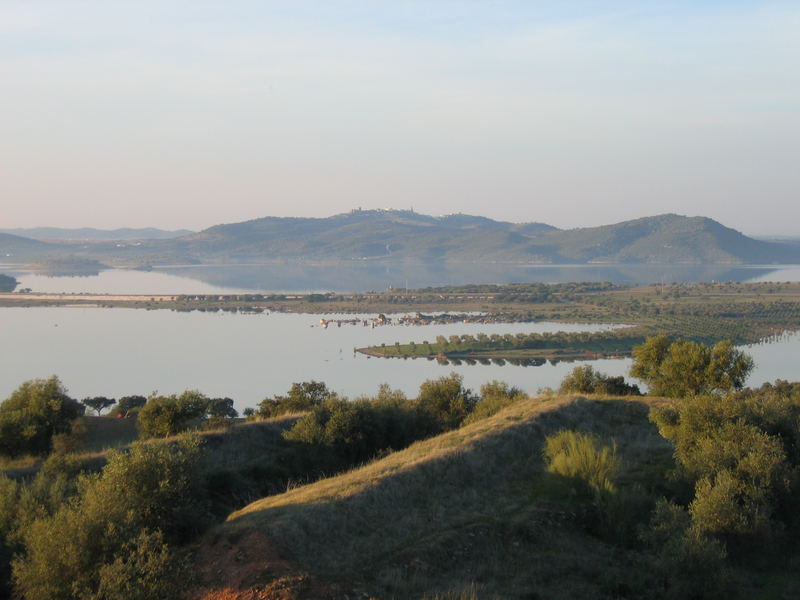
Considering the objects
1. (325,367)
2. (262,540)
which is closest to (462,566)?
(262,540)

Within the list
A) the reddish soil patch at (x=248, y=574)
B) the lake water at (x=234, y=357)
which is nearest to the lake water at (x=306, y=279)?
the lake water at (x=234, y=357)

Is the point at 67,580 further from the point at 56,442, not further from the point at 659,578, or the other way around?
the point at 56,442

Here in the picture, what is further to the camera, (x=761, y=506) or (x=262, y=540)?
(x=761, y=506)

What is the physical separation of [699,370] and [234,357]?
42.9 metres

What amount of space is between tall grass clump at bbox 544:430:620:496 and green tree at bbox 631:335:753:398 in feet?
31.3

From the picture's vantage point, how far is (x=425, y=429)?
19.8 meters

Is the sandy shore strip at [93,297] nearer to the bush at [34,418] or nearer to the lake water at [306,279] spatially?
the lake water at [306,279]

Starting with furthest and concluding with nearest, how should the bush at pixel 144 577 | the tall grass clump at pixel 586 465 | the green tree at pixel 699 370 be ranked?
the green tree at pixel 699 370 → the tall grass clump at pixel 586 465 → the bush at pixel 144 577

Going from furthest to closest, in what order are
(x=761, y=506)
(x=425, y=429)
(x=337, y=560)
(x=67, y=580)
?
(x=425, y=429)
(x=761, y=506)
(x=337, y=560)
(x=67, y=580)

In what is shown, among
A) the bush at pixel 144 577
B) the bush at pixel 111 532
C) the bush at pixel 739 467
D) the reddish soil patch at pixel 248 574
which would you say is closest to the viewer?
the bush at pixel 144 577

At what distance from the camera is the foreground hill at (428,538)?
9180mm

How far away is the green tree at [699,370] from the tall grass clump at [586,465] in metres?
9.55

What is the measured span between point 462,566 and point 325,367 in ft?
153

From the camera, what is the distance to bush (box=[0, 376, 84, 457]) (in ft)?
64.6
